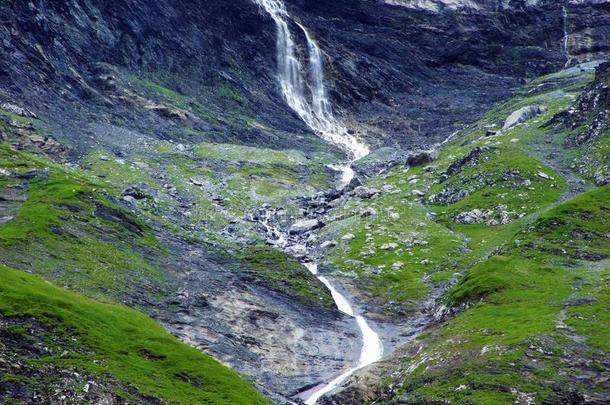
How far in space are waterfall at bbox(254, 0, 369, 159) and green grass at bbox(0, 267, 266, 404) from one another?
106036 mm

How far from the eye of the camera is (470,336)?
192 feet

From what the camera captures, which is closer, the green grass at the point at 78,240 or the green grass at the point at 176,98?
the green grass at the point at 78,240

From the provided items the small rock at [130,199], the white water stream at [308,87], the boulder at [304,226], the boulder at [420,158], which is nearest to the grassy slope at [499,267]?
the boulder at [420,158]

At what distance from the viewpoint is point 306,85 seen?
570ft

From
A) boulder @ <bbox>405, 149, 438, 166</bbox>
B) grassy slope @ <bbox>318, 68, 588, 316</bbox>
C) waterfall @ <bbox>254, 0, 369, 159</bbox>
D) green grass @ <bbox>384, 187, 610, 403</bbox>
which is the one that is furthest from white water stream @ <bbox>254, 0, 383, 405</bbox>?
green grass @ <bbox>384, 187, 610, 403</bbox>

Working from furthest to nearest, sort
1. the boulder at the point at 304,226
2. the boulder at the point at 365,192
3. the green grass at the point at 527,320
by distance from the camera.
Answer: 1. the boulder at the point at 365,192
2. the boulder at the point at 304,226
3. the green grass at the point at 527,320

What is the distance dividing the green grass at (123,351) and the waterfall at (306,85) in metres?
106

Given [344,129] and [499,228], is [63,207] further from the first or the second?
[344,129]

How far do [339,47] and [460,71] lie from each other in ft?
110

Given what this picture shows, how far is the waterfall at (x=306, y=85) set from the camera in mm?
162125

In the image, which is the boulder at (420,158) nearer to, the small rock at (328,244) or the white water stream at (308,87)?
the white water stream at (308,87)

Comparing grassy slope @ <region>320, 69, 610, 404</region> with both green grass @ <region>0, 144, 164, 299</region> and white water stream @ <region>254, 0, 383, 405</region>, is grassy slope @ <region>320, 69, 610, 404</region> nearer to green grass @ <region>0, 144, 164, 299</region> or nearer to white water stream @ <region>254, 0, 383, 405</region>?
green grass @ <region>0, 144, 164, 299</region>

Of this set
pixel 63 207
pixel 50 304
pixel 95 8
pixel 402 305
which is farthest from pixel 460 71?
pixel 50 304

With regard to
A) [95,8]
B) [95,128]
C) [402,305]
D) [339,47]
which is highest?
[95,8]
